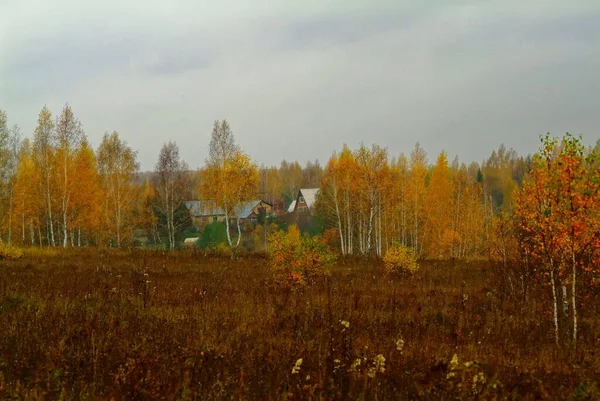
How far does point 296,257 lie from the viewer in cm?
1473

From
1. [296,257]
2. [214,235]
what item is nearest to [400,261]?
[296,257]

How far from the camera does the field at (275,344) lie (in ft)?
14.7

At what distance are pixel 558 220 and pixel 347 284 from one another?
30.2ft

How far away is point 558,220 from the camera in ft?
26.7

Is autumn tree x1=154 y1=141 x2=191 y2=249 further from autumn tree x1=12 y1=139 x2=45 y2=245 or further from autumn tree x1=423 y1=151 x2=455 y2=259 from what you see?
autumn tree x1=423 y1=151 x2=455 y2=259

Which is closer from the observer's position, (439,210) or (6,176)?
(6,176)

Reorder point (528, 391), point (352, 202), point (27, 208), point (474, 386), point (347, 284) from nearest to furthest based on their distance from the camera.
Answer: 1. point (474, 386)
2. point (528, 391)
3. point (347, 284)
4. point (27, 208)
5. point (352, 202)

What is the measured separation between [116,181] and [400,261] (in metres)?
29.9

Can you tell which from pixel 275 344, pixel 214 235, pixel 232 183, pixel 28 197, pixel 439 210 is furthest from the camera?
pixel 214 235

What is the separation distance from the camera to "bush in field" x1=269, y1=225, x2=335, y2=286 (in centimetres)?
1470

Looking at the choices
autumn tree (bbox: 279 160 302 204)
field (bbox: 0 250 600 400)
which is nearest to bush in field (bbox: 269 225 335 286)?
field (bbox: 0 250 600 400)

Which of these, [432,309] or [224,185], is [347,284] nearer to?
[432,309]

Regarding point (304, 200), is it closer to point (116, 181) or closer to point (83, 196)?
point (116, 181)

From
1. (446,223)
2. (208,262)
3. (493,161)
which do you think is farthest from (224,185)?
(493,161)
